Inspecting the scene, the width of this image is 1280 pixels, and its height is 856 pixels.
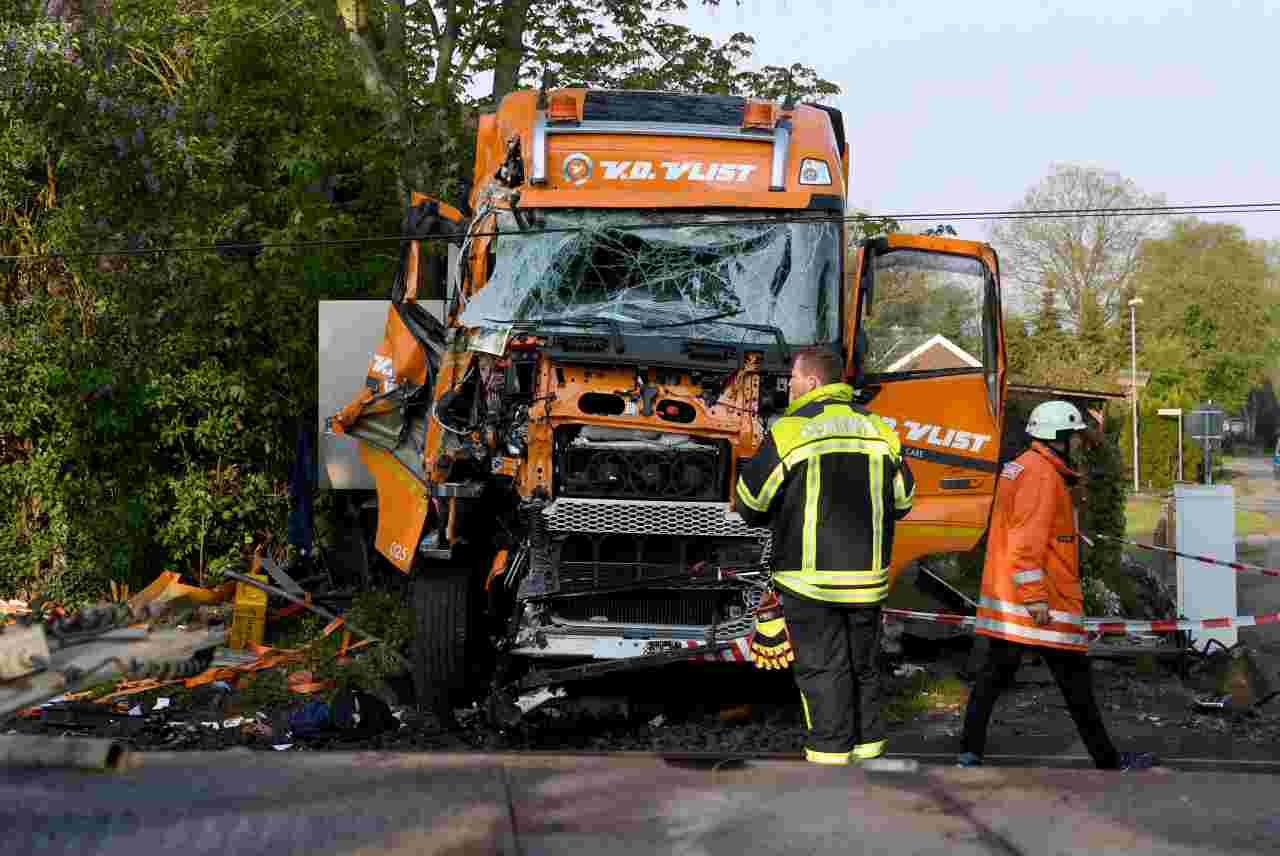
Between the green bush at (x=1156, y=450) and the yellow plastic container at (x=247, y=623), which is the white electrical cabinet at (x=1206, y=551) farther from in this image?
the green bush at (x=1156, y=450)

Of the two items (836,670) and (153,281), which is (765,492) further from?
(153,281)

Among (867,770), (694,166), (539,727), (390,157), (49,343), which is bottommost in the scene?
(539,727)

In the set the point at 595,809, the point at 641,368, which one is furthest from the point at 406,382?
the point at 595,809

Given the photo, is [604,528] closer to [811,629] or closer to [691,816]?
[811,629]

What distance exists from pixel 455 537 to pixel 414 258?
1949 mm

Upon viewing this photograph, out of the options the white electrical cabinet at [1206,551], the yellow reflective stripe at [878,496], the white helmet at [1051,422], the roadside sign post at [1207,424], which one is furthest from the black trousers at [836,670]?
the roadside sign post at [1207,424]

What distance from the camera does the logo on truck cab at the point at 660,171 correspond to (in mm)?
7652

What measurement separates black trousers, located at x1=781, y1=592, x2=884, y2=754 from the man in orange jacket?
1100mm

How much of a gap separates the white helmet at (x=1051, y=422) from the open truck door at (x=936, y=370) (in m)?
1.33

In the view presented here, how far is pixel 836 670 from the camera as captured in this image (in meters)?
5.00

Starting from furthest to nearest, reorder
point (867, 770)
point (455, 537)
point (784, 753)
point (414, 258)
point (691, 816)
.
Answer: point (414, 258), point (455, 537), point (784, 753), point (867, 770), point (691, 816)

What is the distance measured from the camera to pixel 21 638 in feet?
29.5

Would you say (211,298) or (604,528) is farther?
(211,298)

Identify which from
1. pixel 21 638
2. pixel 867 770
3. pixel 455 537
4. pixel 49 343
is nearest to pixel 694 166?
pixel 455 537
